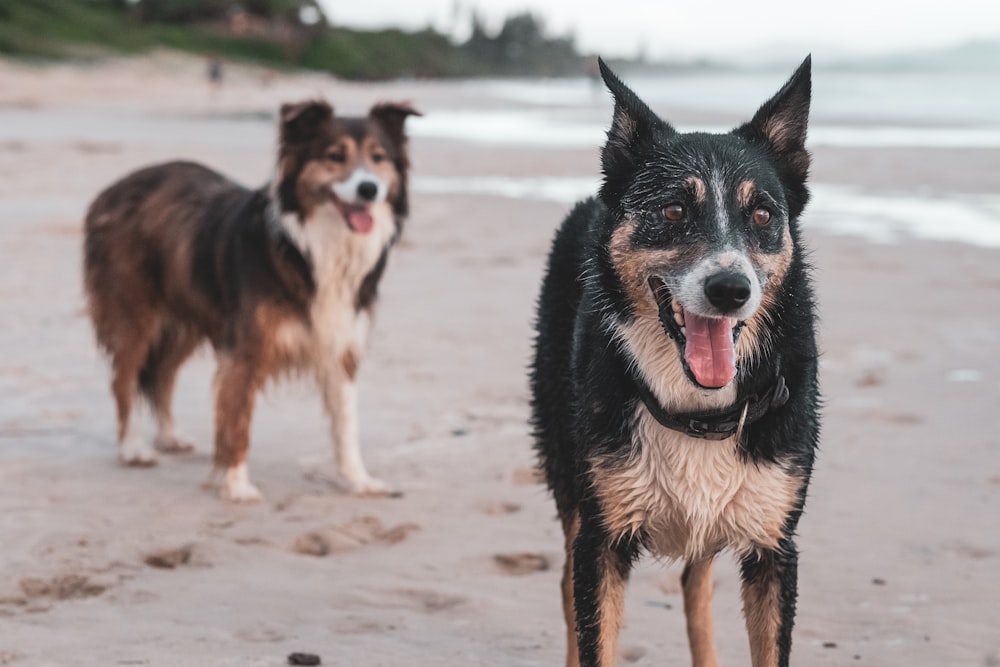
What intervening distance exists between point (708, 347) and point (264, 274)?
3461 mm

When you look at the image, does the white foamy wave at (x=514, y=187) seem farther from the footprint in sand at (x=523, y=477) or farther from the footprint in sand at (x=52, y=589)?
the footprint in sand at (x=52, y=589)

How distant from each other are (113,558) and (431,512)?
4.86 feet

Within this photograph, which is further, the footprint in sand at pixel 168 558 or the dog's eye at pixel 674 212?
the footprint in sand at pixel 168 558

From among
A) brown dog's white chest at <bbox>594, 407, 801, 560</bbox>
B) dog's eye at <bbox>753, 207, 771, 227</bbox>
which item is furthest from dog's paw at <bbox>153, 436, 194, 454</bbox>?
dog's eye at <bbox>753, 207, 771, 227</bbox>

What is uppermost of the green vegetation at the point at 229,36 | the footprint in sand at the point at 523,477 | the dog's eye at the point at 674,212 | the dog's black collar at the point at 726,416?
the green vegetation at the point at 229,36

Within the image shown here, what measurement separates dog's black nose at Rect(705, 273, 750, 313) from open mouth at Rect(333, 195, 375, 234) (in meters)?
3.39

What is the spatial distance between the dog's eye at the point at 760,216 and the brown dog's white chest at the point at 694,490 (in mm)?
614

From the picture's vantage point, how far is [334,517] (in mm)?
5453

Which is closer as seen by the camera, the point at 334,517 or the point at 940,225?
the point at 334,517

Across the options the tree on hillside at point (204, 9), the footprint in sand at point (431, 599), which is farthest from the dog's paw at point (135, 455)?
the tree on hillside at point (204, 9)

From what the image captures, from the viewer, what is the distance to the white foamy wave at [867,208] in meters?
12.1

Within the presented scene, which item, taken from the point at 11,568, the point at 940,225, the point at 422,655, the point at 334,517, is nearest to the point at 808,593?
the point at 422,655

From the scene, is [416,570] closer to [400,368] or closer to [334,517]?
[334,517]

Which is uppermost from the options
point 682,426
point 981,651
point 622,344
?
point 622,344
